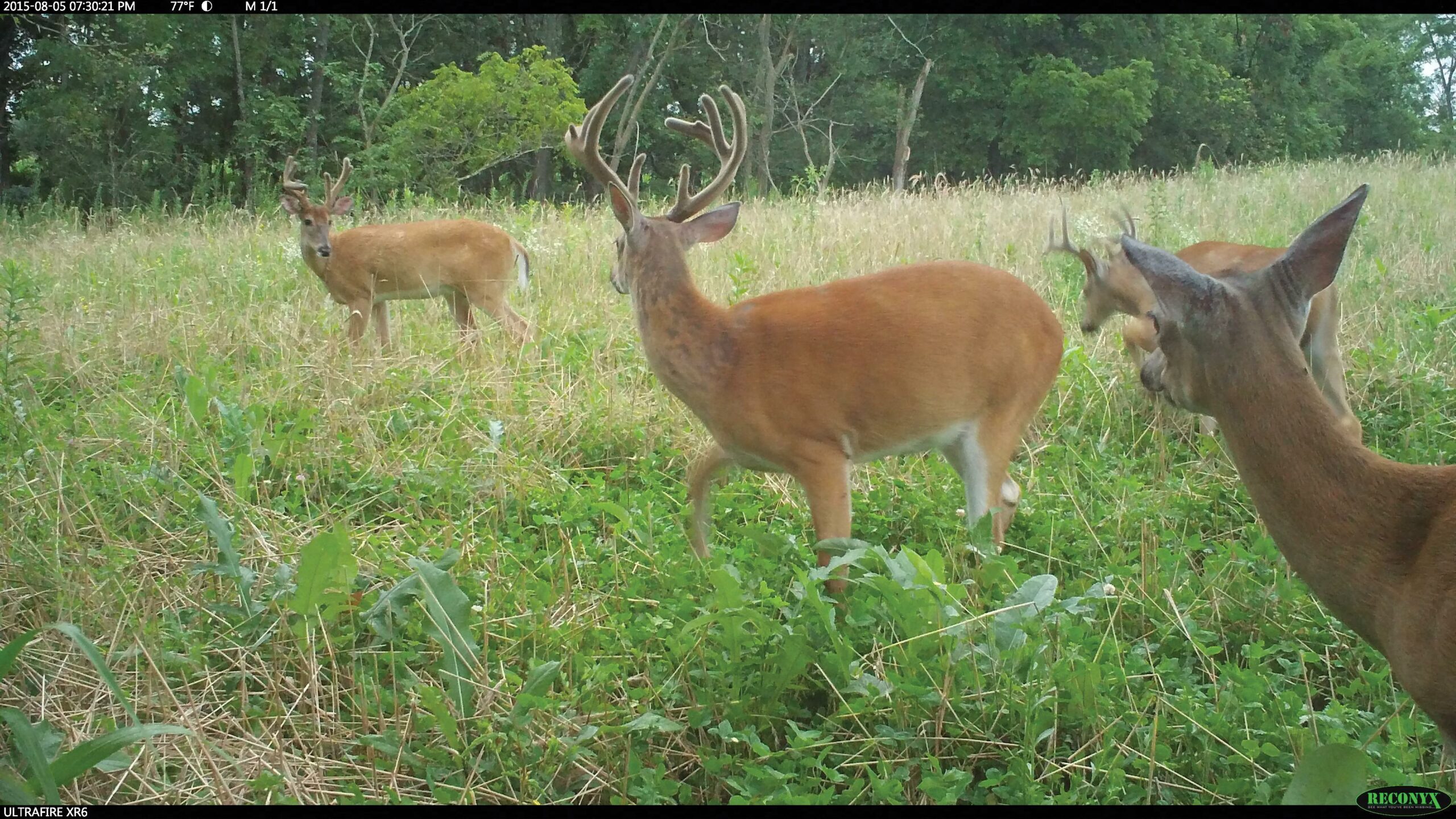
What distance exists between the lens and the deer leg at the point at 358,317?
8117mm

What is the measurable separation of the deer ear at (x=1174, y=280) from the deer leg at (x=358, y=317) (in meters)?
6.00

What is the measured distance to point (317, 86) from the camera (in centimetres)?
2647

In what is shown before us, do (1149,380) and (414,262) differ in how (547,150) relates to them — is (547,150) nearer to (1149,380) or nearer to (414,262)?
(414,262)

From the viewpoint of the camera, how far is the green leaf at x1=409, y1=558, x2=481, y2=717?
114 inches

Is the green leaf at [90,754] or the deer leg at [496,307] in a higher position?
the green leaf at [90,754]

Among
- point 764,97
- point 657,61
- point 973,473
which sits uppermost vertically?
point 657,61

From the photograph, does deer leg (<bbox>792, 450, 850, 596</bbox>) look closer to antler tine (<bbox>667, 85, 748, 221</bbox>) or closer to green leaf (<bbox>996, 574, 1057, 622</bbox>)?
green leaf (<bbox>996, 574, 1057, 622</bbox>)

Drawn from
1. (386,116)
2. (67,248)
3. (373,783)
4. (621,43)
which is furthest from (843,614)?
(621,43)

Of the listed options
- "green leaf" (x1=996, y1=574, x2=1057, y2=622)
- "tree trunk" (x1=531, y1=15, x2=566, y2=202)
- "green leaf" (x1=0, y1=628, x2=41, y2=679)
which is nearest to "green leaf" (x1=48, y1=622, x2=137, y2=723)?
"green leaf" (x1=0, y1=628, x2=41, y2=679)

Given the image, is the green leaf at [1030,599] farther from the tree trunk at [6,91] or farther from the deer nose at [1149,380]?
the tree trunk at [6,91]

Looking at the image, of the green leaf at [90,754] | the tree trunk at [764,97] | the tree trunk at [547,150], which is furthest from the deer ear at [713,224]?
the tree trunk at [764,97]

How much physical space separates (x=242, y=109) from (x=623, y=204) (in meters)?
23.6

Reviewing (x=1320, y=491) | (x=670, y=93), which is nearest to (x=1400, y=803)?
(x=1320, y=491)

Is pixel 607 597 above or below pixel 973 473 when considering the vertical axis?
below
